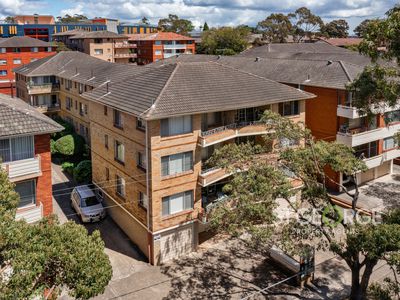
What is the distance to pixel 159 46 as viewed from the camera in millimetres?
92250

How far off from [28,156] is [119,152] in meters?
8.79

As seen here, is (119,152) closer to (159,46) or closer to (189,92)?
(189,92)

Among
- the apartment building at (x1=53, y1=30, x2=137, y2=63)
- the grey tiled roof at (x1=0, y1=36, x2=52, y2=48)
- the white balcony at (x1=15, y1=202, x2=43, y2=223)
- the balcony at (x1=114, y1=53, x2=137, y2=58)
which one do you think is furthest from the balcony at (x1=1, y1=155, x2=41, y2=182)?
the balcony at (x1=114, y1=53, x2=137, y2=58)

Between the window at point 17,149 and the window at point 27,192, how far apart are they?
4.79ft

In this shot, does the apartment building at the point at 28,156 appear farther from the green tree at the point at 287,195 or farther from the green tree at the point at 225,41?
the green tree at the point at 225,41

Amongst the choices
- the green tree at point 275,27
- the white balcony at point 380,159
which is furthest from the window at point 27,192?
the green tree at point 275,27

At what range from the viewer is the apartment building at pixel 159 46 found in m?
91.8

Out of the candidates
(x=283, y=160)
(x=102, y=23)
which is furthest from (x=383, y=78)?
(x=102, y=23)

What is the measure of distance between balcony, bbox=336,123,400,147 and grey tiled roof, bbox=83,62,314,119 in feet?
22.5

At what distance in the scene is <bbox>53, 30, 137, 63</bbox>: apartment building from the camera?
289 ft

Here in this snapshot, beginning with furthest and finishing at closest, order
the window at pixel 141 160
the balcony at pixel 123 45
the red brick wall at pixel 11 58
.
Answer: the balcony at pixel 123 45, the red brick wall at pixel 11 58, the window at pixel 141 160

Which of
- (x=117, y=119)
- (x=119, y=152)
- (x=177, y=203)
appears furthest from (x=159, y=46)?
(x=177, y=203)

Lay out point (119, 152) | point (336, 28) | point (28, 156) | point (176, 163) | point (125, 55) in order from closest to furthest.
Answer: point (28, 156) → point (176, 163) → point (119, 152) → point (125, 55) → point (336, 28)

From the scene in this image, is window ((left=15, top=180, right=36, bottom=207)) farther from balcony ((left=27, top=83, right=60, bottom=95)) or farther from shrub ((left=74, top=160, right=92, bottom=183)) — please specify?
balcony ((left=27, top=83, right=60, bottom=95))
